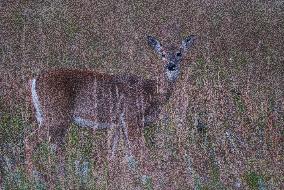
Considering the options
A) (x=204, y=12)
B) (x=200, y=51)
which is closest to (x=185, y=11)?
(x=204, y=12)

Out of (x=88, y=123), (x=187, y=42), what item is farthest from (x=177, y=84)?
(x=88, y=123)

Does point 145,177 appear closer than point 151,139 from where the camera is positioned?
Yes

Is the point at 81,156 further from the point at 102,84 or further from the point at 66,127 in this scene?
the point at 102,84

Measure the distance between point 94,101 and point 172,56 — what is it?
1.28 m

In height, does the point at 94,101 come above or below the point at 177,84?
below

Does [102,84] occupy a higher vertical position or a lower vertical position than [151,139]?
higher

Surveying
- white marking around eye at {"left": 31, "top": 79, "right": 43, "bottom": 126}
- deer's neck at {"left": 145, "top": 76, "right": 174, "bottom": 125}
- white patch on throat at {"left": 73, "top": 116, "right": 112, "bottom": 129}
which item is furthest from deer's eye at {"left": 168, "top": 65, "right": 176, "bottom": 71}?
white marking around eye at {"left": 31, "top": 79, "right": 43, "bottom": 126}

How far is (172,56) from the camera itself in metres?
7.16

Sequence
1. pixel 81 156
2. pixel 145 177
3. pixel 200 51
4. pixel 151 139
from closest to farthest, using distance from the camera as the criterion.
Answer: pixel 145 177, pixel 81 156, pixel 151 139, pixel 200 51

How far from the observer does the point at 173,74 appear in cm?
684

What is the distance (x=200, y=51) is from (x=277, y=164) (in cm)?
556

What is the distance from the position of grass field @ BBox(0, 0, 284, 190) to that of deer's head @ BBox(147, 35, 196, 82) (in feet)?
0.48

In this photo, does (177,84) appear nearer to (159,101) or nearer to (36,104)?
(159,101)

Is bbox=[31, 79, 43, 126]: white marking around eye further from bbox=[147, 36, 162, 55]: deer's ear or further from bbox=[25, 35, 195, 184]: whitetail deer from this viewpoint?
bbox=[147, 36, 162, 55]: deer's ear
